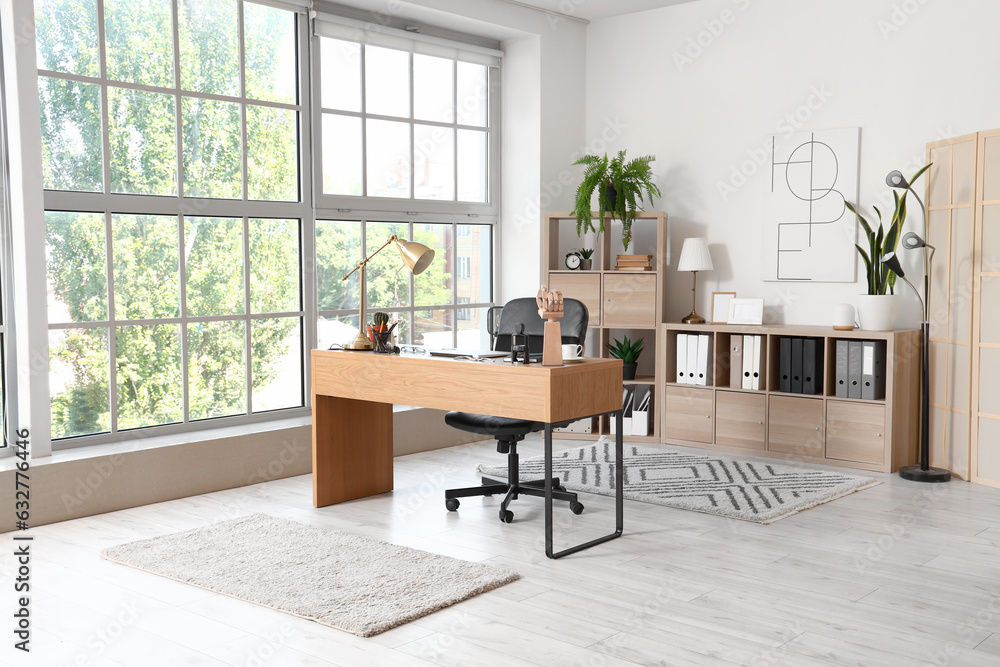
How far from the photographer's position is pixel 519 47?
6.36 metres

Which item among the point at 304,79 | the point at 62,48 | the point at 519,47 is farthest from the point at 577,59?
the point at 62,48

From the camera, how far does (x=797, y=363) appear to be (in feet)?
17.7

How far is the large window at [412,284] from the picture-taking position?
5.46 m

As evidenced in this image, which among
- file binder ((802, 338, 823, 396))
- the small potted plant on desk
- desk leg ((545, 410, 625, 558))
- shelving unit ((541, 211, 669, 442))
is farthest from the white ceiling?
desk leg ((545, 410, 625, 558))

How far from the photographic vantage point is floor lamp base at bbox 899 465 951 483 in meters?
4.81

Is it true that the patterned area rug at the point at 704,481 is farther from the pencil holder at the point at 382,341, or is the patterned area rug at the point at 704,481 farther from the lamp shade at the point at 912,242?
the lamp shade at the point at 912,242

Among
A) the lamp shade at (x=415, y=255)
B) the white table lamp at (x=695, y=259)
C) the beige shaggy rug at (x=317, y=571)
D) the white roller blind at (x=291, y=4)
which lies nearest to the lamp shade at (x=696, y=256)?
the white table lamp at (x=695, y=259)

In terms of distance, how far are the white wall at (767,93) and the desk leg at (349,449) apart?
2.58 metres

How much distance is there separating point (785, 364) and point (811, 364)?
163 mm

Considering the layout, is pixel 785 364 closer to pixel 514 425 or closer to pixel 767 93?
pixel 767 93

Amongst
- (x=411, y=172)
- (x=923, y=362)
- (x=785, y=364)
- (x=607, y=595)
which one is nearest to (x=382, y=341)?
(x=607, y=595)

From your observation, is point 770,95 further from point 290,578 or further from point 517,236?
point 290,578

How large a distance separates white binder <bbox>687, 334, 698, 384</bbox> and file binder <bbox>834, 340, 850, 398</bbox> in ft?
2.90

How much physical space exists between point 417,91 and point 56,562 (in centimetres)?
366
